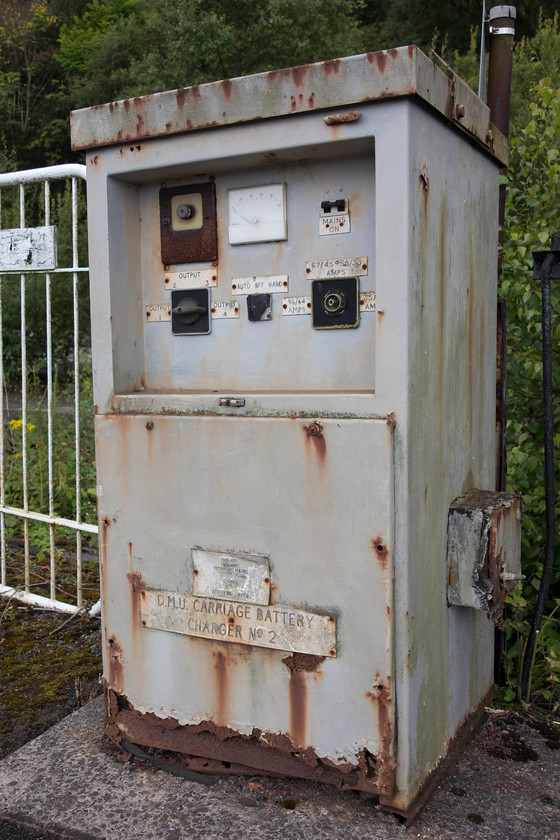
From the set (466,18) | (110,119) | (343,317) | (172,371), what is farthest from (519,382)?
(466,18)

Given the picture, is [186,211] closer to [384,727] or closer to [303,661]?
[303,661]

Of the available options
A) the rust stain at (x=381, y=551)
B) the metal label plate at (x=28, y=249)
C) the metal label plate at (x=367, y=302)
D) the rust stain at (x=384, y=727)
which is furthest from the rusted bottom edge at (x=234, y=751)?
the metal label plate at (x=28, y=249)

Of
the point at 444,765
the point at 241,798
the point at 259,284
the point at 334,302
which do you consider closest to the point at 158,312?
the point at 259,284

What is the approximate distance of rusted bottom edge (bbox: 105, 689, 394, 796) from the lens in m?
1.87

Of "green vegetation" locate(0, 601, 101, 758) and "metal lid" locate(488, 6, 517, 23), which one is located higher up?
"metal lid" locate(488, 6, 517, 23)

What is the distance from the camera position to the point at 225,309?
83.9 inches

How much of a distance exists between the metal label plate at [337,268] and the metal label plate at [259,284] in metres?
0.08

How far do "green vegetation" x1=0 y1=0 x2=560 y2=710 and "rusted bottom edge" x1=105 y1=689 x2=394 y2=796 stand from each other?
888mm

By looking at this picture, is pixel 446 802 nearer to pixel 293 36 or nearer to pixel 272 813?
pixel 272 813

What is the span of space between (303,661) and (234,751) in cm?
37

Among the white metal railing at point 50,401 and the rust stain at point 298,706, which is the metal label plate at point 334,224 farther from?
the white metal railing at point 50,401

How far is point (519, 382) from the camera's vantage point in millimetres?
3064

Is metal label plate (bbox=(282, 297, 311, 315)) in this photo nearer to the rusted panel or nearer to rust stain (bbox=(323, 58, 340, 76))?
rust stain (bbox=(323, 58, 340, 76))

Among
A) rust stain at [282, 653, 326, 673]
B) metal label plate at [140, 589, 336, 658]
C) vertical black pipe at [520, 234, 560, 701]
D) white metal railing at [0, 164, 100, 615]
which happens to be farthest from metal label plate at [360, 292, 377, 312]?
white metal railing at [0, 164, 100, 615]
